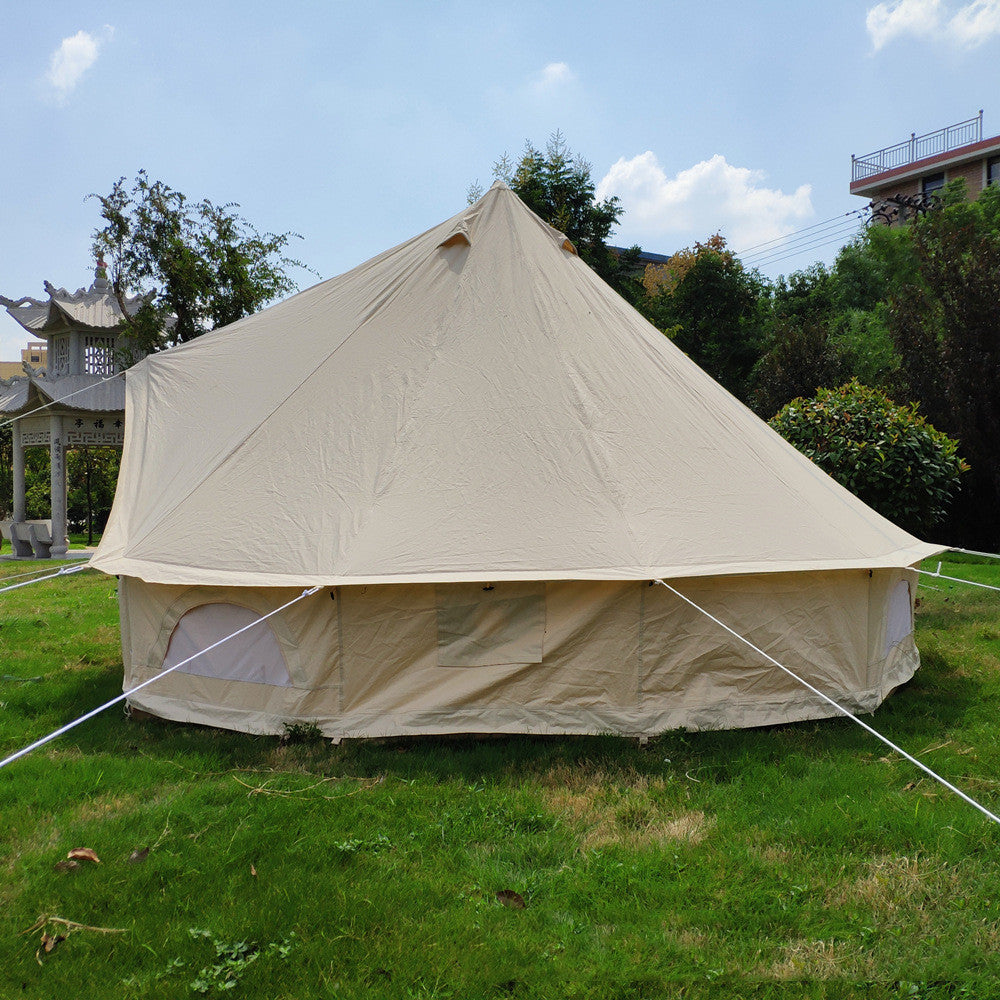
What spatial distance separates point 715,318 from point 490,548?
24106 mm

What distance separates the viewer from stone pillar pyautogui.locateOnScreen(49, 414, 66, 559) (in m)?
15.3

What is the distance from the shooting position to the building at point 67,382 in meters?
15.3

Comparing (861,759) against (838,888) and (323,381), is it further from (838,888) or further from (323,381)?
(323,381)

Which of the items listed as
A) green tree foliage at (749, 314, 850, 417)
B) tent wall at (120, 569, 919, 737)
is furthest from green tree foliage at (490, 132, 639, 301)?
tent wall at (120, 569, 919, 737)

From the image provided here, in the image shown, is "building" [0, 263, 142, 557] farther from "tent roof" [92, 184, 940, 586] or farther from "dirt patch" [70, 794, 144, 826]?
"dirt patch" [70, 794, 144, 826]

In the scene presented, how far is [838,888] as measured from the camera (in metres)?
3.07

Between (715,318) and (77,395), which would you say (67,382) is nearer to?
(77,395)

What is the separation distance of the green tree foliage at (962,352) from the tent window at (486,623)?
32.1 ft

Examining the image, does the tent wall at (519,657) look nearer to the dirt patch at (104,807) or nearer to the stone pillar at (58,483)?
the dirt patch at (104,807)

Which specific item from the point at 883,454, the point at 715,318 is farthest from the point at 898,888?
the point at 715,318

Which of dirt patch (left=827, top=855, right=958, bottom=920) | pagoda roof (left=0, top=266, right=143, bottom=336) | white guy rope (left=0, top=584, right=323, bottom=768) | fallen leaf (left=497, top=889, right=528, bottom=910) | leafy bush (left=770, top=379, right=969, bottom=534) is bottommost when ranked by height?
Answer: dirt patch (left=827, top=855, right=958, bottom=920)

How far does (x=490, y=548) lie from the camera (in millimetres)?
4301

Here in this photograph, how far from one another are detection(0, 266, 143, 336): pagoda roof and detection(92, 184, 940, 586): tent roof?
33.7 ft

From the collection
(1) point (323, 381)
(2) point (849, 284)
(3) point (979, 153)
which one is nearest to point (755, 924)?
(1) point (323, 381)
